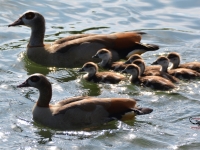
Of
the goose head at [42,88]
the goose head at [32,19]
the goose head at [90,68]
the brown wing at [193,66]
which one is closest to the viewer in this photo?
the goose head at [42,88]

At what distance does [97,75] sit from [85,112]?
2350 mm

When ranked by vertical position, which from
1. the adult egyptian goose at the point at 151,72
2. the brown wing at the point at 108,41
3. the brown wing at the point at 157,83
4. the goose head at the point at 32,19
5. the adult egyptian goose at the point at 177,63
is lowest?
the brown wing at the point at 157,83

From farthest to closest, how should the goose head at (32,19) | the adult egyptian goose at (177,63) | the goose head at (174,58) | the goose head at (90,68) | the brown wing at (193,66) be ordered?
the goose head at (32,19) → the goose head at (174,58) → the adult egyptian goose at (177,63) → the brown wing at (193,66) → the goose head at (90,68)

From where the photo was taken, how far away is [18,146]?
1062 cm

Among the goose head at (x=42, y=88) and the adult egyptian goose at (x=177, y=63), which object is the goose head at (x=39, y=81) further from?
the adult egyptian goose at (x=177, y=63)

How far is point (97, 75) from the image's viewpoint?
13547 mm

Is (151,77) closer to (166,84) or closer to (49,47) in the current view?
(166,84)

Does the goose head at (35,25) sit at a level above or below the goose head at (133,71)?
above

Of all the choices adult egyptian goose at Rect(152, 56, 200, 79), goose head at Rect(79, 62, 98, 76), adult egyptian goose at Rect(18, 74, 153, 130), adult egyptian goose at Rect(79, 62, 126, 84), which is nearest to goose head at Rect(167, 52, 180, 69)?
adult egyptian goose at Rect(152, 56, 200, 79)

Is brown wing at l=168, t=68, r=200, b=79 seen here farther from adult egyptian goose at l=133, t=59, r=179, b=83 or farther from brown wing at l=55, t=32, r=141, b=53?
brown wing at l=55, t=32, r=141, b=53

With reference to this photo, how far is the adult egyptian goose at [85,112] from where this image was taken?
11.3m

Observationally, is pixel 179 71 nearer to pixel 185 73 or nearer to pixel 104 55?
pixel 185 73

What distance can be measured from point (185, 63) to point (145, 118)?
312cm

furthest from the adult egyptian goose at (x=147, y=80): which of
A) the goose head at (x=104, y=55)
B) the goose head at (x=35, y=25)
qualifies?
the goose head at (x=35, y=25)
